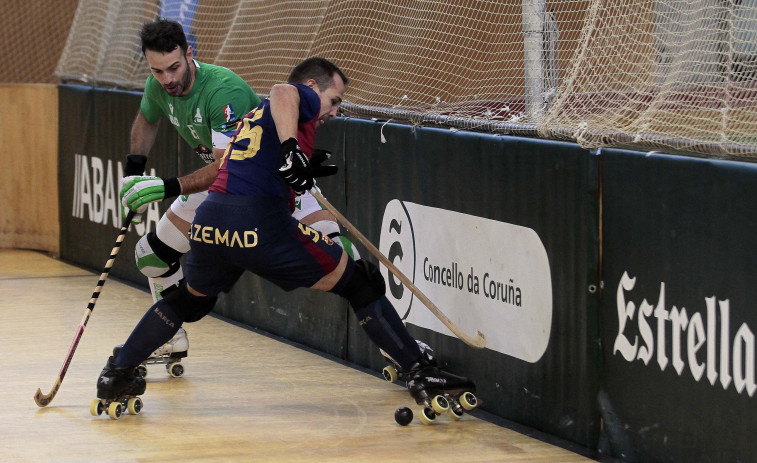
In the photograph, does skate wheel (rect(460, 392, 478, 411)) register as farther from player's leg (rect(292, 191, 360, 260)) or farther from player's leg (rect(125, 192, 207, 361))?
player's leg (rect(125, 192, 207, 361))

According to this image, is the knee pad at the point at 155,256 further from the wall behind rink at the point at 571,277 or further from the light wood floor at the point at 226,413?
the wall behind rink at the point at 571,277

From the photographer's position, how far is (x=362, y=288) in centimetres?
596

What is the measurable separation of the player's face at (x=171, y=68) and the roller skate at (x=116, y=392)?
1541 mm

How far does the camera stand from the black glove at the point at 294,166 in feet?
17.6

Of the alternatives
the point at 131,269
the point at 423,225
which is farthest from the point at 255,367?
the point at 131,269

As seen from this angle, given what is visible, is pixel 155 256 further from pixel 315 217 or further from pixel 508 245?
pixel 508 245

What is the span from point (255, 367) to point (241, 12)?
12.3ft

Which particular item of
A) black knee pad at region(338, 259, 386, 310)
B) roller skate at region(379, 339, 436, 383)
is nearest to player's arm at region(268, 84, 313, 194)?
black knee pad at region(338, 259, 386, 310)

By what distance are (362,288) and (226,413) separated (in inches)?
38.0

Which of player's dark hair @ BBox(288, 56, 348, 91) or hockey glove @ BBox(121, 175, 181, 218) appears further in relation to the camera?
hockey glove @ BBox(121, 175, 181, 218)

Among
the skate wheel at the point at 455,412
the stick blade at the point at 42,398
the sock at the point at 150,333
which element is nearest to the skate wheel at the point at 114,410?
the sock at the point at 150,333

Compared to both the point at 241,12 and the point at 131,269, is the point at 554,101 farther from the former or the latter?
the point at 131,269

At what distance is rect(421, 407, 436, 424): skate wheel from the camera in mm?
5914

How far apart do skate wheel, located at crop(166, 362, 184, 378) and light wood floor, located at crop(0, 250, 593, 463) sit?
0.05 meters
